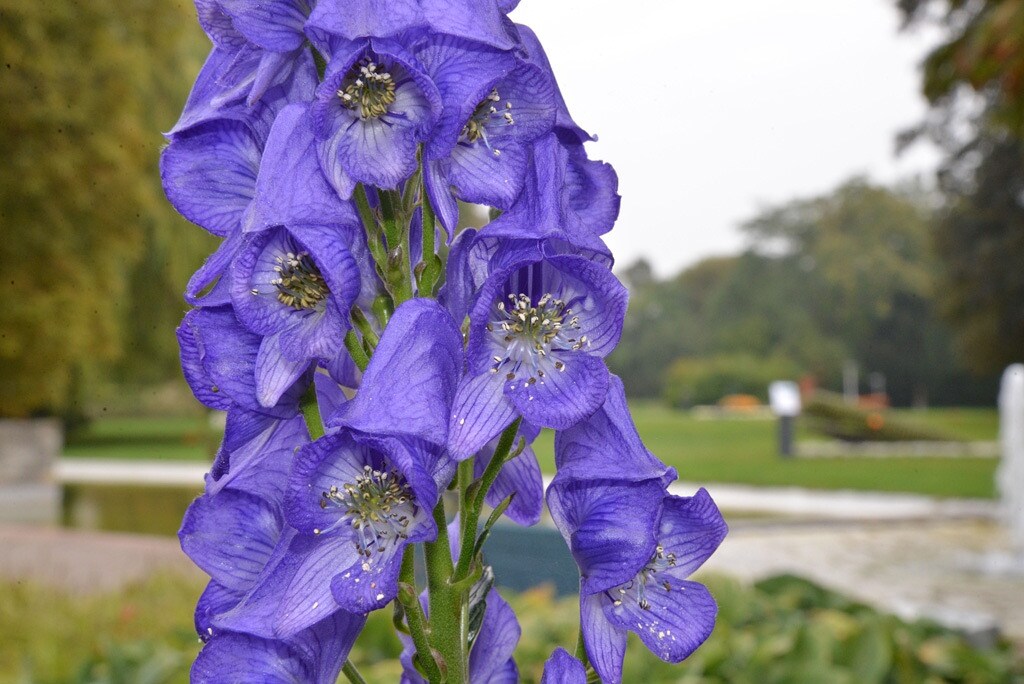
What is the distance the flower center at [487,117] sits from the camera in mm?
923

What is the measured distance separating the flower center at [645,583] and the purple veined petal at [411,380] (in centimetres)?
25

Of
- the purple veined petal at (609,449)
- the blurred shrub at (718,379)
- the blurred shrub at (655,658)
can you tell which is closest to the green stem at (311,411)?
the purple veined petal at (609,449)

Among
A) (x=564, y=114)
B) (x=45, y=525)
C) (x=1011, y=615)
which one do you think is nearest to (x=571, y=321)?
(x=564, y=114)

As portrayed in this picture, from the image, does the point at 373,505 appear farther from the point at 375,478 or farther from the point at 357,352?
the point at 357,352

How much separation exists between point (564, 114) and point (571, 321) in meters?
0.21

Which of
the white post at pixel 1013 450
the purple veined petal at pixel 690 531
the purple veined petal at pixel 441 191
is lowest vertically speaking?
the white post at pixel 1013 450

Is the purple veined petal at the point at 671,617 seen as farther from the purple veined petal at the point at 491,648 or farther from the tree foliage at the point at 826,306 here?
the tree foliage at the point at 826,306

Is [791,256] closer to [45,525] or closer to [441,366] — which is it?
[45,525]

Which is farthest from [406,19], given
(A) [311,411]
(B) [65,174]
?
(B) [65,174]

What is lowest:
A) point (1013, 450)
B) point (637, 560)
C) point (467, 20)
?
point (1013, 450)

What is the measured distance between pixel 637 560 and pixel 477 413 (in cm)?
19

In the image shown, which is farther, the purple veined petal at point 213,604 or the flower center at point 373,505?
the purple veined petal at point 213,604

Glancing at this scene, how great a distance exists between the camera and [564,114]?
1004 millimetres

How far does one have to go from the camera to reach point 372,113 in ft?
2.94
